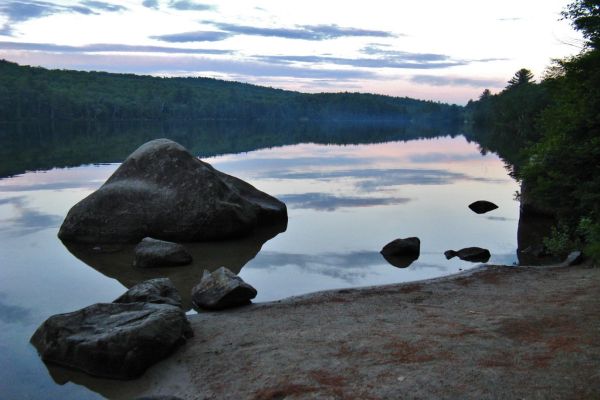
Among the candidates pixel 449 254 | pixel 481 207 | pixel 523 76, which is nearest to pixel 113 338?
pixel 449 254

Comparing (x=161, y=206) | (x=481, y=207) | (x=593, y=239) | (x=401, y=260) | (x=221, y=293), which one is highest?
(x=593, y=239)

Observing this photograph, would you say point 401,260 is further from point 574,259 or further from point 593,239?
point 593,239

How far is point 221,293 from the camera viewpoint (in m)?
10.2

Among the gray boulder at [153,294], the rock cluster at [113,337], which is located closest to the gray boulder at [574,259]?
the gray boulder at [153,294]

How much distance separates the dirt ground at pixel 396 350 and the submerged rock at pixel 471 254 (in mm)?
3883

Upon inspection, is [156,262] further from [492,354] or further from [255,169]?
[255,169]

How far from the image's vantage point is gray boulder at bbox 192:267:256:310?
10.2m

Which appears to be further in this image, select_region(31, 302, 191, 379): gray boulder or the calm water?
the calm water

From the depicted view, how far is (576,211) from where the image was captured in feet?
47.4

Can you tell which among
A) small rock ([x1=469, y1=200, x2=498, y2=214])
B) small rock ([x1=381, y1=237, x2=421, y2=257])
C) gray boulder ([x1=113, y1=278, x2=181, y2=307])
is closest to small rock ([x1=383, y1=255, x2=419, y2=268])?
small rock ([x1=381, y1=237, x2=421, y2=257])

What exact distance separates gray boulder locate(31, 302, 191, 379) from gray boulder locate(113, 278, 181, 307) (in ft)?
2.79

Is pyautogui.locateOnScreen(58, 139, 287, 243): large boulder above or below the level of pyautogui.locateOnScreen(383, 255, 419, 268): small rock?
above

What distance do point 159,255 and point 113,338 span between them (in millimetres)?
5617

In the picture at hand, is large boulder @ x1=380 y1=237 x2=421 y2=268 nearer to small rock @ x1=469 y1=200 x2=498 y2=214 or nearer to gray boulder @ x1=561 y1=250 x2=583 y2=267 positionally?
gray boulder @ x1=561 y1=250 x2=583 y2=267
